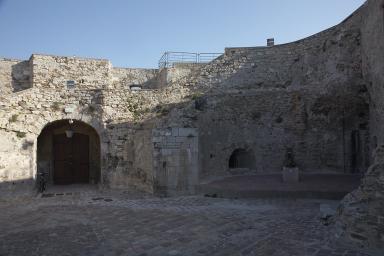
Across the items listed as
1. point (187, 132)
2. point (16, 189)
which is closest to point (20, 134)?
point (16, 189)

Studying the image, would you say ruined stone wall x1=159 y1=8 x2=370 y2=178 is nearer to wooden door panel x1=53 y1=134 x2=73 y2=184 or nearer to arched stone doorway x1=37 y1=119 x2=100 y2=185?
arched stone doorway x1=37 y1=119 x2=100 y2=185

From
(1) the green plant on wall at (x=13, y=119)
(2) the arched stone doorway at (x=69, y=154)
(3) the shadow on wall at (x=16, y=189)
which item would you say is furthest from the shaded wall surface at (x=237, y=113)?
(2) the arched stone doorway at (x=69, y=154)

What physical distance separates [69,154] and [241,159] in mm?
7426

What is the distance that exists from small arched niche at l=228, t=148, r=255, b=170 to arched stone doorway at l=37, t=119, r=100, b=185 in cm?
583

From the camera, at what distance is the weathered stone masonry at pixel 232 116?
10602 mm

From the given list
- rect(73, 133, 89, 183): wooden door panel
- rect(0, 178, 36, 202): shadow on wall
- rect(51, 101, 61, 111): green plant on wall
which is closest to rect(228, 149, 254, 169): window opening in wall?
rect(73, 133, 89, 183): wooden door panel

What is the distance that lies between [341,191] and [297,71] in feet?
22.7

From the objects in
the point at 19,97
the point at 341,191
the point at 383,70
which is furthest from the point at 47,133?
the point at 383,70

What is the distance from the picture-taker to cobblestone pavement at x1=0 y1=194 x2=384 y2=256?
5.70 m

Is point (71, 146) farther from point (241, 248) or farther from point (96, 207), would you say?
point (241, 248)

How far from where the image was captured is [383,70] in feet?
30.8

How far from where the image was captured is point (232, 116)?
13.4 meters

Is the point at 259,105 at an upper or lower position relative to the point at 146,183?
upper

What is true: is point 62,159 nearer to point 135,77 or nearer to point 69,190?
point 69,190
